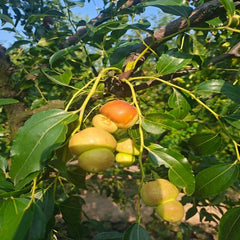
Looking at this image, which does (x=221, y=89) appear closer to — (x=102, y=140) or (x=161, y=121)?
(x=161, y=121)

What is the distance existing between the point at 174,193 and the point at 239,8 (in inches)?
29.5

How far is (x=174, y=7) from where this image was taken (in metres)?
0.70

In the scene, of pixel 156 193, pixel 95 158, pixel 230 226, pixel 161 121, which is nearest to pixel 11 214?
pixel 95 158

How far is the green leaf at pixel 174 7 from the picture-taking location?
2.18 feet

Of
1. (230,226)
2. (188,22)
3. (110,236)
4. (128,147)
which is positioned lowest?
(110,236)

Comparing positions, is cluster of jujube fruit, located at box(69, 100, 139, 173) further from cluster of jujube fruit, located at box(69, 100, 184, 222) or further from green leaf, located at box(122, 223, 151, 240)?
green leaf, located at box(122, 223, 151, 240)

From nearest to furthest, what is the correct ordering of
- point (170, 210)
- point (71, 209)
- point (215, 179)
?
point (170, 210) → point (215, 179) → point (71, 209)

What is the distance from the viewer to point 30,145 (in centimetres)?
52

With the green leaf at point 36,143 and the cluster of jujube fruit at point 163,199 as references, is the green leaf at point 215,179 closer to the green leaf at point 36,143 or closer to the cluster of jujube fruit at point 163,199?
the cluster of jujube fruit at point 163,199

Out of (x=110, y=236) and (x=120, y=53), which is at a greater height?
(x=120, y=53)

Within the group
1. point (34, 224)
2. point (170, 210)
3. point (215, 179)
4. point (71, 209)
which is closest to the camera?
point (34, 224)

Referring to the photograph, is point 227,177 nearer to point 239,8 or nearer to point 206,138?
point 206,138

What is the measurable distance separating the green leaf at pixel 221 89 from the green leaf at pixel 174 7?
0.77 ft

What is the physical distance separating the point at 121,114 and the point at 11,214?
334 mm
